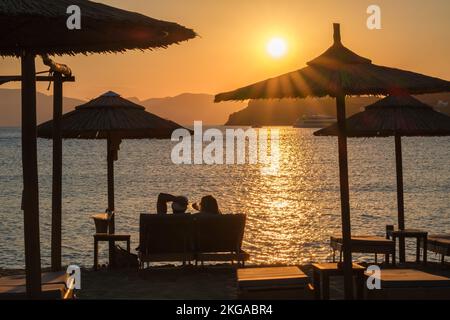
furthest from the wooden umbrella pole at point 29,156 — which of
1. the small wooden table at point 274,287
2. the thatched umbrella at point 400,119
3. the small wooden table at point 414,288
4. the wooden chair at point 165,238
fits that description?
the thatched umbrella at point 400,119

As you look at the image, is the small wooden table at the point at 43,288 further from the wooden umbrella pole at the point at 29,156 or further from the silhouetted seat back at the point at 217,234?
the silhouetted seat back at the point at 217,234

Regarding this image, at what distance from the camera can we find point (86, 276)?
10.7 meters

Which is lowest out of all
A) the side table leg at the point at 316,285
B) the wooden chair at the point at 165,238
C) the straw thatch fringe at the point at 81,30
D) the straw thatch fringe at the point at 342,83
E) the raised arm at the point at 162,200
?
the side table leg at the point at 316,285

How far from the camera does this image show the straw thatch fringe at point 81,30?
5039 millimetres

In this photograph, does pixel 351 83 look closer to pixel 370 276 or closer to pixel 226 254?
pixel 370 276

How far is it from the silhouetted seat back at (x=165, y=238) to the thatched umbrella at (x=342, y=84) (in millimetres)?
3339

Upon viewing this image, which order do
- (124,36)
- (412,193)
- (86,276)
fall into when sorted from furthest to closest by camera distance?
(412,193)
(86,276)
(124,36)

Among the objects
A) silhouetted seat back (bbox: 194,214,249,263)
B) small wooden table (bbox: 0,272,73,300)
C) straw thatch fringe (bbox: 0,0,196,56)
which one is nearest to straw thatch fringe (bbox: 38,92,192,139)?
silhouetted seat back (bbox: 194,214,249,263)

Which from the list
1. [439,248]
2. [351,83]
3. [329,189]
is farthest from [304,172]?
[351,83]

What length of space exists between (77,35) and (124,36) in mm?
430

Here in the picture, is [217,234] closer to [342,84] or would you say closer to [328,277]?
[328,277]

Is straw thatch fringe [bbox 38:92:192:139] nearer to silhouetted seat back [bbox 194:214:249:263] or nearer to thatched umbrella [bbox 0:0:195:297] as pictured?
silhouetted seat back [bbox 194:214:249:263]

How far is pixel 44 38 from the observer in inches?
232

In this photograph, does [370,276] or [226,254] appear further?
[226,254]
